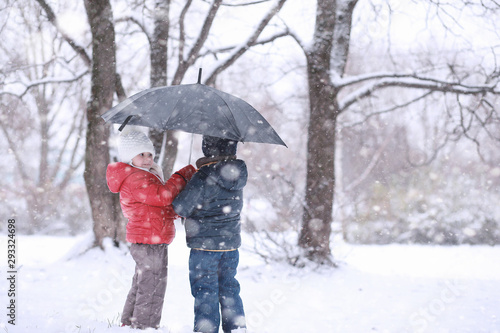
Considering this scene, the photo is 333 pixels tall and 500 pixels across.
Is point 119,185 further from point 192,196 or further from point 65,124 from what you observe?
point 65,124

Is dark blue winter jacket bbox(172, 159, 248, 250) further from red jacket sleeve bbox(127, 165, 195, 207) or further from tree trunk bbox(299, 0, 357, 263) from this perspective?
tree trunk bbox(299, 0, 357, 263)

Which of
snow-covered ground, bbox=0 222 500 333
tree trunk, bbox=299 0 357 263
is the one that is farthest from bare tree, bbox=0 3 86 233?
tree trunk, bbox=299 0 357 263

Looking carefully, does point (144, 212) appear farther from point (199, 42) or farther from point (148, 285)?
point (199, 42)

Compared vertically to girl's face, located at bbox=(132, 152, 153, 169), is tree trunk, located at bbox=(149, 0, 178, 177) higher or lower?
higher

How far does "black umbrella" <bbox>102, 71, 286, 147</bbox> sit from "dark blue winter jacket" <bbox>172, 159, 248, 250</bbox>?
30cm

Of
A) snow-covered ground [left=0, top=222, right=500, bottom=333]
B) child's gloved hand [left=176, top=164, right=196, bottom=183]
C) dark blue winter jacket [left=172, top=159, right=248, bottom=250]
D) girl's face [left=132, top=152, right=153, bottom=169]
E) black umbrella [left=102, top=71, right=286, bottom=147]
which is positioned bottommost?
snow-covered ground [left=0, top=222, right=500, bottom=333]

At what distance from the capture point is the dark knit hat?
3006 mm

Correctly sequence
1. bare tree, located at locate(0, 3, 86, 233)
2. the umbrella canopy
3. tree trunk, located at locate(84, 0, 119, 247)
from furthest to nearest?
bare tree, located at locate(0, 3, 86, 233) < tree trunk, located at locate(84, 0, 119, 247) < the umbrella canopy

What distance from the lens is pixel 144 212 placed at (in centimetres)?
303

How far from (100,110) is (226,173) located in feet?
11.9

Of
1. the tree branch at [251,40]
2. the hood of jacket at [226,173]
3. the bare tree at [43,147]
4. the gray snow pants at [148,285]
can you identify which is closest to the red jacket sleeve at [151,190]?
the hood of jacket at [226,173]

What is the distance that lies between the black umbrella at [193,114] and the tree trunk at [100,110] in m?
3.07

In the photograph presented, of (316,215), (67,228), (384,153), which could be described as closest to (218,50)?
(316,215)

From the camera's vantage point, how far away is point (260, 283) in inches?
219
